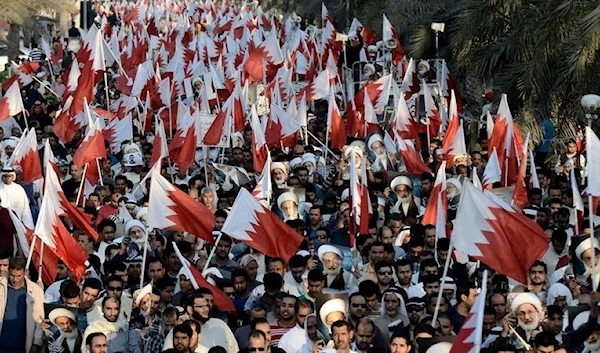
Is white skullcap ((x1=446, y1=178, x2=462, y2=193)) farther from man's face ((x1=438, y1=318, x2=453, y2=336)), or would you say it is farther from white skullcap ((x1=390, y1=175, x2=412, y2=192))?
man's face ((x1=438, y1=318, x2=453, y2=336))

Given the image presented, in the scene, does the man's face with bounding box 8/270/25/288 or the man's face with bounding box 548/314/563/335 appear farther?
the man's face with bounding box 8/270/25/288

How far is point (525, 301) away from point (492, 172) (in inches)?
234

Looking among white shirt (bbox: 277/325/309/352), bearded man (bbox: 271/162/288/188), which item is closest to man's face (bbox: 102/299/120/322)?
white shirt (bbox: 277/325/309/352)

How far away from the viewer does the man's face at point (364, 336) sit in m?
10.3

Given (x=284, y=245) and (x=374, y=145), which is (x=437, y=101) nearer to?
(x=374, y=145)

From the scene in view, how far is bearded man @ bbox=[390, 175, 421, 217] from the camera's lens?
615 inches

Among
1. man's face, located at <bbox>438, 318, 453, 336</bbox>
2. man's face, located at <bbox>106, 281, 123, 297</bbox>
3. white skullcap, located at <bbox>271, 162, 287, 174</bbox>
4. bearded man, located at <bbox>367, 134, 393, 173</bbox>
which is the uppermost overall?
man's face, located at <bbox>438, 318, 453, 336</bbox>

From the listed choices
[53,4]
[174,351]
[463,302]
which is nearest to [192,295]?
[174,351]

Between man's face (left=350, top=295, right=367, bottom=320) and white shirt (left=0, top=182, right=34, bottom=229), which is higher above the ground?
man's face (left=350, top=295, right=367, bottom=320)

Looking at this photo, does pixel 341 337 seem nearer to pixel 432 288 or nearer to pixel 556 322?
pixel 556 322

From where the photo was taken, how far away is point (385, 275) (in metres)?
12.1

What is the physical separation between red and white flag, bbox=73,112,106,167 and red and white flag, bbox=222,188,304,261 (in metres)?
4.68

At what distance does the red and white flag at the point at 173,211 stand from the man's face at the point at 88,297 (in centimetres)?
168

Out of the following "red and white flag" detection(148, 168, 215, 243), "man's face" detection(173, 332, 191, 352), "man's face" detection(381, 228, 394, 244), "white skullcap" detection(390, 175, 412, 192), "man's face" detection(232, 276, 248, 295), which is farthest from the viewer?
"white skullcap" detection(390, 175, 412, 192)
